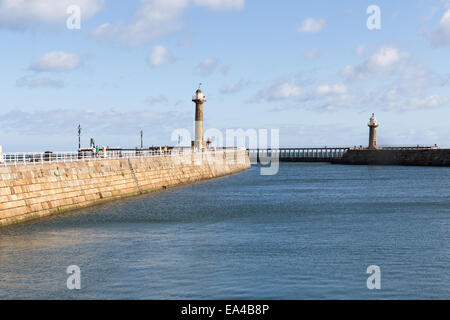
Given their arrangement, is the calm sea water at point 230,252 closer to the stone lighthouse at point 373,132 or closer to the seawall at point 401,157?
the seawall at point 401,157

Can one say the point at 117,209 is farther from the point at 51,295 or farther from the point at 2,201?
the point at 51,295

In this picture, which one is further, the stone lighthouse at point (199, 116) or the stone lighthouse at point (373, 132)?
the stone lighthouse at point (373, 132)

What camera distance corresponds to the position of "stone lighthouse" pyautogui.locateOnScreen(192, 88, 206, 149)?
274 feet

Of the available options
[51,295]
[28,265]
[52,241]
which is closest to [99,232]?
[52,241]

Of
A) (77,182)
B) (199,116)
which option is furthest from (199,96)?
(77,182)

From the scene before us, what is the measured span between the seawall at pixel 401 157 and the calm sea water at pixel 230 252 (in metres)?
77.7

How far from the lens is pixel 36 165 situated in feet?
111

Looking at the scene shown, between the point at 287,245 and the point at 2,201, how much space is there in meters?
14.5

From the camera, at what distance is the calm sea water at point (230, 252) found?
58.7 feet

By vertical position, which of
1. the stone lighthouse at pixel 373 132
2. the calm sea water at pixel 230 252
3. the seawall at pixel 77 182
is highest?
the stone lighthouse at pixel 373 132

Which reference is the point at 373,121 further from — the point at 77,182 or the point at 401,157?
the point at 77,182

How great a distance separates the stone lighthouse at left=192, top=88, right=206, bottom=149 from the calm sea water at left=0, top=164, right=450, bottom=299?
4284 cm

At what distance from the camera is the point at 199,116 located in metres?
83.4

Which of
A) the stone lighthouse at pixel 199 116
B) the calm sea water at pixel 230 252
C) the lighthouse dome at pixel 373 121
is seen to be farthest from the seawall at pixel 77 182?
the lighthouse dome at pixel 373 121
